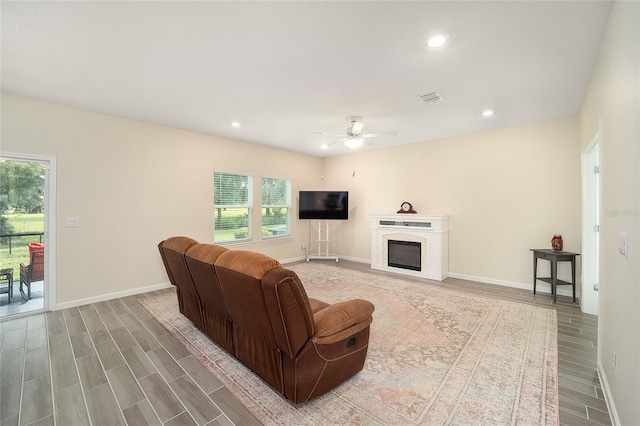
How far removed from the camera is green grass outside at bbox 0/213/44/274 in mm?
3432

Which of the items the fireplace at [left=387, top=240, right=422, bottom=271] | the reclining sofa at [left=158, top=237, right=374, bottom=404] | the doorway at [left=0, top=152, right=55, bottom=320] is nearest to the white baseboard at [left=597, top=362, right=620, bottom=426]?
the reclining sofa at [left=158, top=237, right=374, bottom=404]

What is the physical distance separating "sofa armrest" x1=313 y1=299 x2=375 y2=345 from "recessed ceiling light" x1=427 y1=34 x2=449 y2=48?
2.24 metres

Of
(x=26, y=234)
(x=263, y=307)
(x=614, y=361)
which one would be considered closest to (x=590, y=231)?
(x=614, y=361)

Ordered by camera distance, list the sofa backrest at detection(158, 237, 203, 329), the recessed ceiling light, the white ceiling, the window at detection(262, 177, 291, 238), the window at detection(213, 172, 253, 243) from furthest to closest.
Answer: the window at detection(262, 177, 291, 238), the window at detection(213, 172, 253, 243), the sofa backrest at detection(158, 237, 203, 329), the recessed ceiling light, the white ceiling

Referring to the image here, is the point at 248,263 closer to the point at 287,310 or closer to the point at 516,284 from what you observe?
the point at 287,310

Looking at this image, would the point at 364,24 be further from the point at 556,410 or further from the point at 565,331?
the point at 565,331

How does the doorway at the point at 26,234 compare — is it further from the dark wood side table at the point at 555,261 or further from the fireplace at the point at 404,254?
the dark wood side table at the point at 555,261

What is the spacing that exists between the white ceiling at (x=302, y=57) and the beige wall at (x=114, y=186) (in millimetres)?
331

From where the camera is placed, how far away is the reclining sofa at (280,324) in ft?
5.44

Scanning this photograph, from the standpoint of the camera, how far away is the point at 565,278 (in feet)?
13.7

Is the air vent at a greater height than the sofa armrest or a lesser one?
greater

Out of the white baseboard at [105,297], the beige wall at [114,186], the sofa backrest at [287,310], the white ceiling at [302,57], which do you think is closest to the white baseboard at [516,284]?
the white ceiling at [302,57]

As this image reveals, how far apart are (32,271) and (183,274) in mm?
2679

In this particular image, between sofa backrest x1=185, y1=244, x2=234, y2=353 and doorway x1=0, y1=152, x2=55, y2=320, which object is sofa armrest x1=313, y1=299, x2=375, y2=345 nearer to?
sofa backrest x1=185, y1=244, x2=234, y2=353
